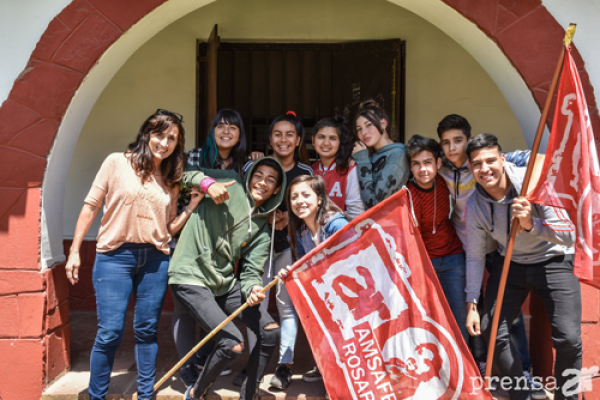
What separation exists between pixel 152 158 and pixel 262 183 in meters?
0.70

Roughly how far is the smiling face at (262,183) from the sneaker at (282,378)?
116 centimetres

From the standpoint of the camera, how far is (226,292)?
9.14 ft

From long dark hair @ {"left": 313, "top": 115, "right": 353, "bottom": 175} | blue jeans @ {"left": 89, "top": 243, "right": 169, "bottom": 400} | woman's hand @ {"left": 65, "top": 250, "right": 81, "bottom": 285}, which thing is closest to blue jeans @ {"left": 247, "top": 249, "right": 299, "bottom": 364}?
blue jeans @ {"left": 89, "top": 243, "right": 169, "bottom": 400}

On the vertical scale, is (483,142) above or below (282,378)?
above

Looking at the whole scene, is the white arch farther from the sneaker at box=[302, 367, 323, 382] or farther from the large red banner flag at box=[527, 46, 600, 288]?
the sneaker at box=[302, 367, 323, 382]

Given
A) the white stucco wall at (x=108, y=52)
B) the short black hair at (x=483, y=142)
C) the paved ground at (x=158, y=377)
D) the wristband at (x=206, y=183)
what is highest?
the white stucco wall at (x=108, y=52)

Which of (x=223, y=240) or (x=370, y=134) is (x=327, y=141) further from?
(x=223, y=240)

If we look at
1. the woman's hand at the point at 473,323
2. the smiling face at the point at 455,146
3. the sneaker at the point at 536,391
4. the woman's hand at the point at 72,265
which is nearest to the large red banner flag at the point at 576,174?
the smiling face at the point at 455,146

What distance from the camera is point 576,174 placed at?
7.50 ft

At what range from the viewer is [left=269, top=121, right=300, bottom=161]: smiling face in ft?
10.4

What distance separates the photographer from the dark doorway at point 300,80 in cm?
450

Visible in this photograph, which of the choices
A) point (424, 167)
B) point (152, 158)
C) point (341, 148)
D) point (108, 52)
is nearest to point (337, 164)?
point (341, 148)

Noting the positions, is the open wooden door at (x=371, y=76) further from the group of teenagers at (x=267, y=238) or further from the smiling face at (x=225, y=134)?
the smiling face at (x=225, y=134)

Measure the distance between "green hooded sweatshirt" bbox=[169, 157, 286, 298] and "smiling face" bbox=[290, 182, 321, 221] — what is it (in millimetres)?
157
